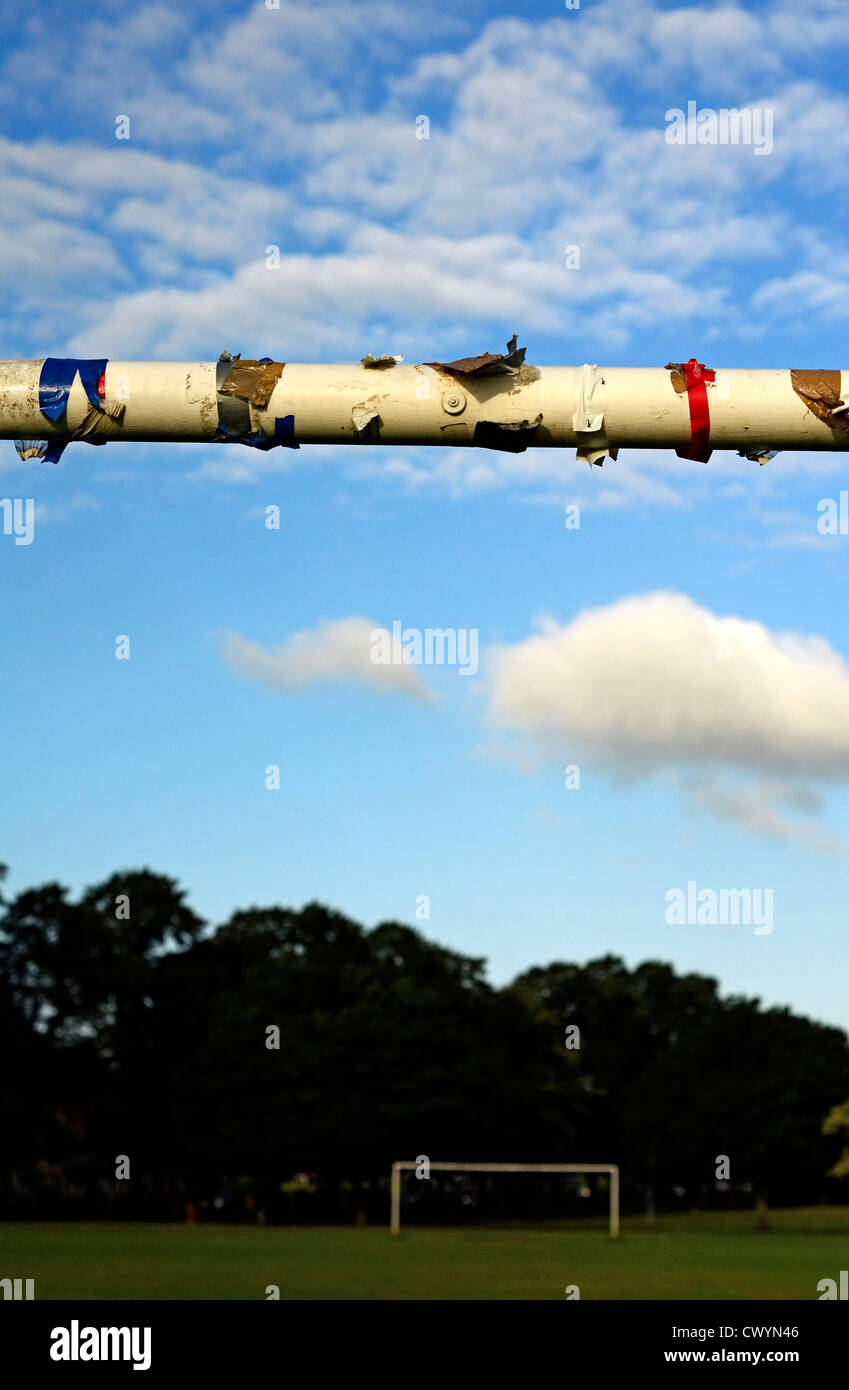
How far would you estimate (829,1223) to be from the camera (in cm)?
6391

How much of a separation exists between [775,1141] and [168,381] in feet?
234

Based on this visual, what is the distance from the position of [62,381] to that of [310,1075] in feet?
191

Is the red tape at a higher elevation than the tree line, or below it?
higher

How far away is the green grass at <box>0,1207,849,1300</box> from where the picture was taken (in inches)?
878

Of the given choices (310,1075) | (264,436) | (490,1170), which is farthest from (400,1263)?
(310,1075)

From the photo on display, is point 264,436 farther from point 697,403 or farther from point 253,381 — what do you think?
point 697,403

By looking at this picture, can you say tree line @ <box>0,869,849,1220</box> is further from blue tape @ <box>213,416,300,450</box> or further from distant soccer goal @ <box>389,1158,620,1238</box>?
blue tape @ <box>213,416,300,450</box>

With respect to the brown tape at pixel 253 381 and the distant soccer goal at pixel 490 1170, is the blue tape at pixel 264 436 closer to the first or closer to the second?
the brown tape at pixel 253 381

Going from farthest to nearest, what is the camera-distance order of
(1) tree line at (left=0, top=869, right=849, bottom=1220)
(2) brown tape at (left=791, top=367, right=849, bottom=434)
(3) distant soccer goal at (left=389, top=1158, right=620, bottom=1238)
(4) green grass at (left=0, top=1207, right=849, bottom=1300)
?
1. (1) tree line at (left=0, top=869, right=849, bottom=1220)
2. (3) distant soccer goal at (left=389, top=1158, right=620, bottom=1238)
3. (4) green grass at (left=0, top=1207, right=849, bottom=1300)
4. (2) brown tape at (left=791, top=367, right=849, bottom=434)

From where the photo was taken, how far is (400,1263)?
29.8 m

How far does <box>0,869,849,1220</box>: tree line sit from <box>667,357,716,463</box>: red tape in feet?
187

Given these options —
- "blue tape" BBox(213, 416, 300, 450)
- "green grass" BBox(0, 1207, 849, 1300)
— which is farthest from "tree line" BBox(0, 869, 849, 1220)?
"blue tape" BBox(213, 416, 300, 450)

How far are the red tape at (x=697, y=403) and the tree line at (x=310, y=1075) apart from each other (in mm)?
57135
